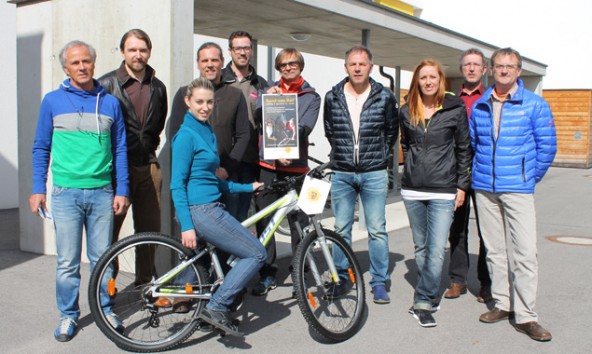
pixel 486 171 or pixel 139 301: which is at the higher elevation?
pixel 486 171

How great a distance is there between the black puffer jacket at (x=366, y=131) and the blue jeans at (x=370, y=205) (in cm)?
7

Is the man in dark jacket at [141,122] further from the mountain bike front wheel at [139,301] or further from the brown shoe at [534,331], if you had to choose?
the brown shoe at [534,331]

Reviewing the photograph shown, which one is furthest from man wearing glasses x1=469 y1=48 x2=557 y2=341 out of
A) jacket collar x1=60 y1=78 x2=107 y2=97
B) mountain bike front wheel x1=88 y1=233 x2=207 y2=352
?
jacket collar x1=60 y1=78 x2=107 y2=97

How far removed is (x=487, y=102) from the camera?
15.1 feet

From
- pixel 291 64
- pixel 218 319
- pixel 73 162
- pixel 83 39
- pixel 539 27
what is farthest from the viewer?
pixel 539 27

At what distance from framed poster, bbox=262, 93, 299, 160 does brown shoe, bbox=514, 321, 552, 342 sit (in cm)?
204

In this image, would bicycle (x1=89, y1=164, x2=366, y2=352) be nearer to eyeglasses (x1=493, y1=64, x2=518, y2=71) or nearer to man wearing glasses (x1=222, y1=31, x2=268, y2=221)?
man wearing glasses (x1=222, y1=31, x2=268, y2=221)

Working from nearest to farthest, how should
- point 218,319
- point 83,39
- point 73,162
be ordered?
1. point 218,319
2. point 73,162
3. point 83,39

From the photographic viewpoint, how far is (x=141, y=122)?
4.76 m

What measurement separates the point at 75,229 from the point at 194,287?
90 cm

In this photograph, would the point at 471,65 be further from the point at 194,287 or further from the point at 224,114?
the point at 194,287

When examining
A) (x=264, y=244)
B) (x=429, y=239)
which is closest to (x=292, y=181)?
(x=264, y=244)

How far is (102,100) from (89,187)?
0.60 m

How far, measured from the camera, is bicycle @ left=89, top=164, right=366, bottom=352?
394 cm
